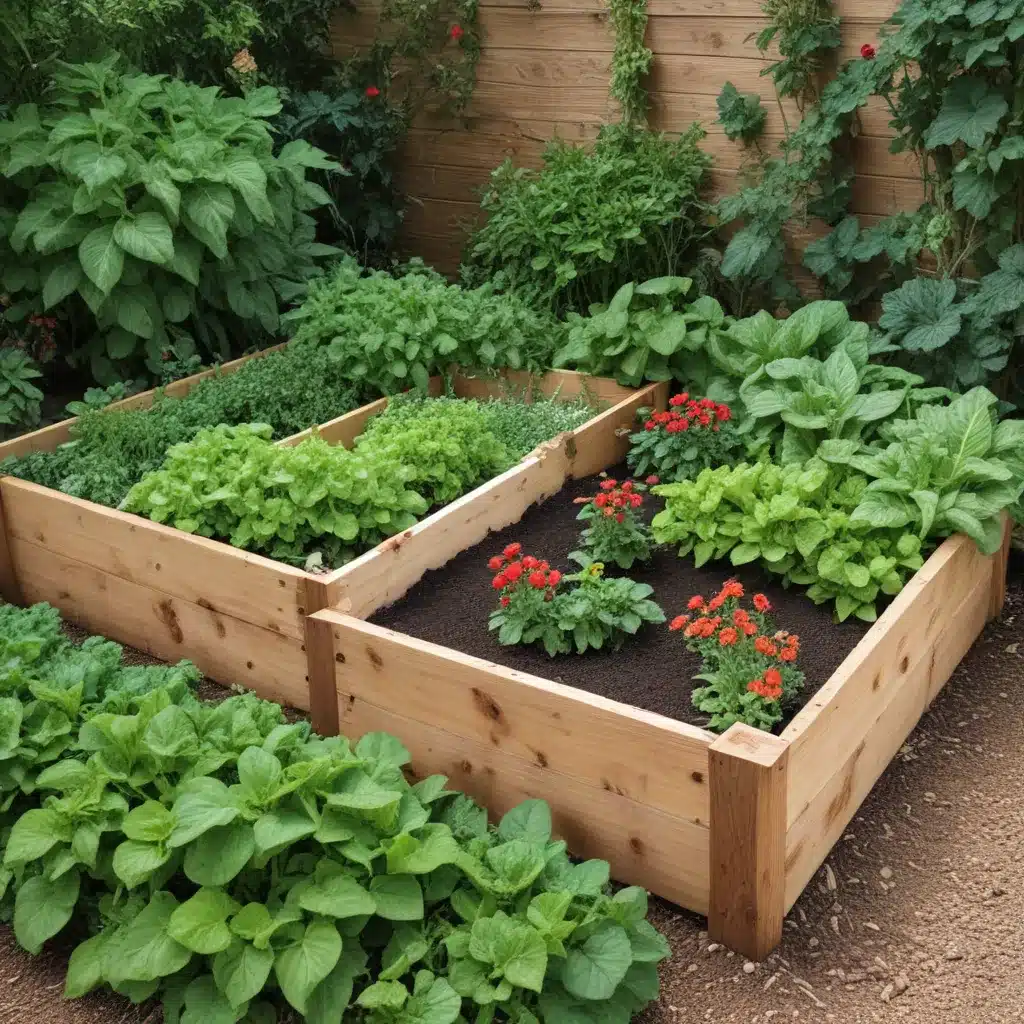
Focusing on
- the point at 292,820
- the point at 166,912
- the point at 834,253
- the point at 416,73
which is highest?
the point at 416,73

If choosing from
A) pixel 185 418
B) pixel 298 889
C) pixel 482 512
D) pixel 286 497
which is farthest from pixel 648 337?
pixel 298 889

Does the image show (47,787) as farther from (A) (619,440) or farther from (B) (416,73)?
(B) (416,73)

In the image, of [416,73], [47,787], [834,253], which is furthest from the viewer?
[416,73]

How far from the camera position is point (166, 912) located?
2.61 metres

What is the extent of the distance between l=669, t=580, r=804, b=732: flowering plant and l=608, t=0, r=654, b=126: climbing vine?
2619 mm

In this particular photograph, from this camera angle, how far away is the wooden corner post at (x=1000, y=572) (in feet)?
13.1

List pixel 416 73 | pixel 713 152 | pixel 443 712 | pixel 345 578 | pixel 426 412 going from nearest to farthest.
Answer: pixel 443 712
pixel 345 578
pixel 426 412
pixel 713 152
pixel 416 73

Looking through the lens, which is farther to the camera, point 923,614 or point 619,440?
point 619,440

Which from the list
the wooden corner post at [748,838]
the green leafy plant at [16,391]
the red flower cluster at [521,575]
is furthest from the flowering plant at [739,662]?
the green leafy plant at [16,391]

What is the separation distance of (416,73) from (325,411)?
2.12 m

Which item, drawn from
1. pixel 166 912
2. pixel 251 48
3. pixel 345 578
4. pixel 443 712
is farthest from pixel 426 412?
pixel 251 48

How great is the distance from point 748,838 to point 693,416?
1.90m

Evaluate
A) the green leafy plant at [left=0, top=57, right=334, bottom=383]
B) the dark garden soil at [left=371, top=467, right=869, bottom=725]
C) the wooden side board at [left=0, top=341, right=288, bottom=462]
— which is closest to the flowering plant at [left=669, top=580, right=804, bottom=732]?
the dark garden soil at [left=371, top=467, right=869, bottom=725]

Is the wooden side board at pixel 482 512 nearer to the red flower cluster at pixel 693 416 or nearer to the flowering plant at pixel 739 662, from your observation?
the red flower cluster at pixel 693 416
